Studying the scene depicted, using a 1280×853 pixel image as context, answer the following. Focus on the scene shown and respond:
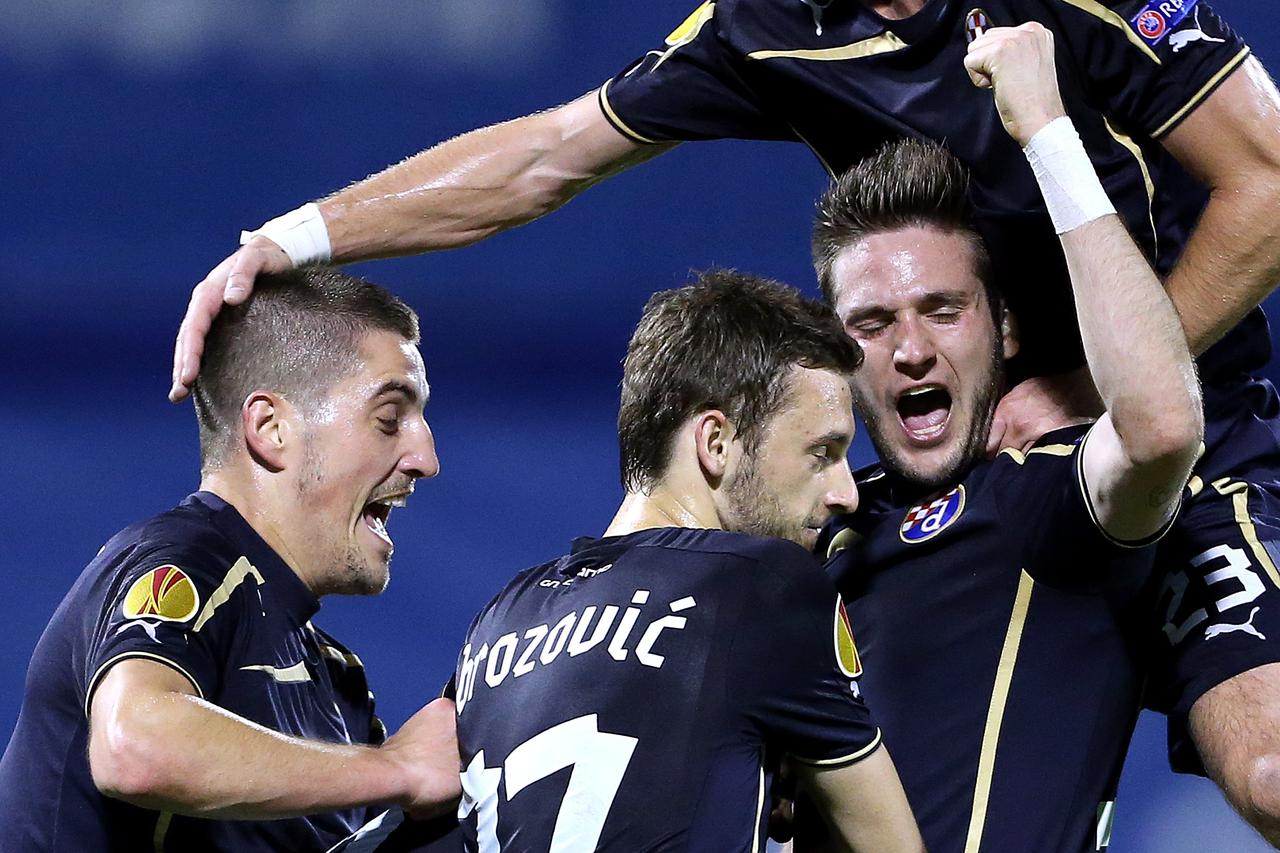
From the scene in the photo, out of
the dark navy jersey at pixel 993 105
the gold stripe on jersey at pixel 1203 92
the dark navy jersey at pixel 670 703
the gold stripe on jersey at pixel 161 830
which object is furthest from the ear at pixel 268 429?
the gold stripe on jersey at pixel 1203 92

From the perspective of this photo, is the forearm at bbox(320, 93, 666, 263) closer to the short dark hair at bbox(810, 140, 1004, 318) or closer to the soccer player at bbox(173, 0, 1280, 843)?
the soccer player at bbox(173, 0, 1280, 843)

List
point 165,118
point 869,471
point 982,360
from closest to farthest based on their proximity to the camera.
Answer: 1. point 982,360
2. point 869,471
3. point 165,118

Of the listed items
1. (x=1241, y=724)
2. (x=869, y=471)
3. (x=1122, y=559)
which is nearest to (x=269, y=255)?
(x=869, y=471)

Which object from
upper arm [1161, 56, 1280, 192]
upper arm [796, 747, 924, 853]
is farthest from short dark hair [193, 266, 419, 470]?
upper arm [1161, 56, 1280, 192]

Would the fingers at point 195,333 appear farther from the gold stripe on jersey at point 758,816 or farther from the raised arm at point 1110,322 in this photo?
the raised arm at point 1110,322

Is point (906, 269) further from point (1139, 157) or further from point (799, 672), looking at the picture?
point (799, 672)

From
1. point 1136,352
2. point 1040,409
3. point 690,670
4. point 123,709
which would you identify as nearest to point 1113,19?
point 1040,409

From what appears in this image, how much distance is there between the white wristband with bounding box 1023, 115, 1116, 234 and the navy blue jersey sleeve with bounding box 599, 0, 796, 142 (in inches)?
34.6

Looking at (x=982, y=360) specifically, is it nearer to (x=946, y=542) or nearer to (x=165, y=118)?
(x=946, y=542)

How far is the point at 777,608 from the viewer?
7.47 feet

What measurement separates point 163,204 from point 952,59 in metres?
3.64

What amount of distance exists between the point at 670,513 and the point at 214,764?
0.72 metres

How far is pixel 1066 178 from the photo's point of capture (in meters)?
2.60

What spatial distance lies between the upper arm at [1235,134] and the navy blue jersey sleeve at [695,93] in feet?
2.69
